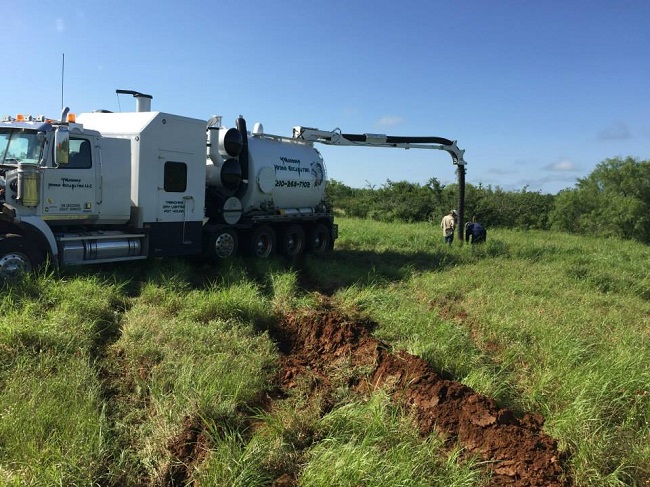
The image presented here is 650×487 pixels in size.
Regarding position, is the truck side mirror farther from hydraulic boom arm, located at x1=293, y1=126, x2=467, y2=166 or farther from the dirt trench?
hydraulic boom arm, located at x1=293, y1=126, x2=467, y2=166

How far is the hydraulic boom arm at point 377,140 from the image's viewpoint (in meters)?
14.2

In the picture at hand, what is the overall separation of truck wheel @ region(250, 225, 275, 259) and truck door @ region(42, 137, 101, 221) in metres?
3.93

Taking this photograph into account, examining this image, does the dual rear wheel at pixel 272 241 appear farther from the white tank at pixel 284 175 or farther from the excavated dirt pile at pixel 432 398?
the excavated dirt pile at pixel 432 398

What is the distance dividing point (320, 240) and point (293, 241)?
49.4 inches

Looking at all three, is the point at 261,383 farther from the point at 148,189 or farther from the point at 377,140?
the point at 377,140

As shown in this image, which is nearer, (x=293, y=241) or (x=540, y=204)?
(x=293, y=241)

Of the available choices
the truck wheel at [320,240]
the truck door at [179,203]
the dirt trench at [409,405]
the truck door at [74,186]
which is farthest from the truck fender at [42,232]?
the truck wheel at [320,240]

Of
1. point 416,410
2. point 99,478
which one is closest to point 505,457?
point 416,410

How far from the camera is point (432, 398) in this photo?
4.73 meters

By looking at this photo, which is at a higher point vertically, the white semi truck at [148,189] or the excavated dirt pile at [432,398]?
the white semi truck at [148,189]

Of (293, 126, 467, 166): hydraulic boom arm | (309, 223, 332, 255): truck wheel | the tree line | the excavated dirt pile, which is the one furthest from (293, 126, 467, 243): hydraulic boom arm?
the tree line

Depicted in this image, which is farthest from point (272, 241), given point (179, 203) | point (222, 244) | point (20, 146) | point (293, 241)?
point (20, 146)

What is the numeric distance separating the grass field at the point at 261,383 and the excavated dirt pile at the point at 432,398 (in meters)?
0.15

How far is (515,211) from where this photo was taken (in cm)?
3653
